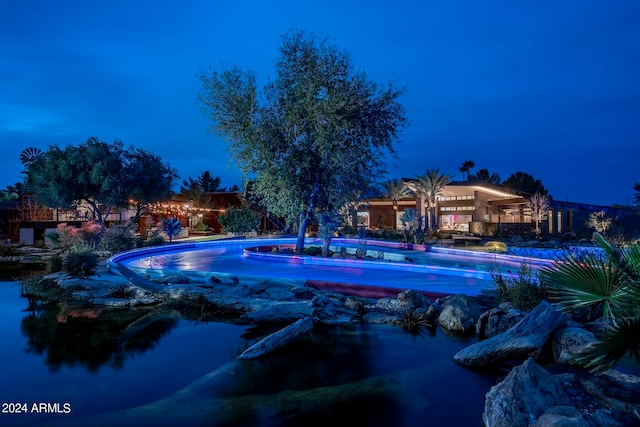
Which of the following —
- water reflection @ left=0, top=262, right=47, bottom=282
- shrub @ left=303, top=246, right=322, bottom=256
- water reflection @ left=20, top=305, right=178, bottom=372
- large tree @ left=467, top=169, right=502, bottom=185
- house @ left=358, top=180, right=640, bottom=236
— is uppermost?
large tree @ left=467, top=169, right=502, bottom=185

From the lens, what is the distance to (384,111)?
1577 cm

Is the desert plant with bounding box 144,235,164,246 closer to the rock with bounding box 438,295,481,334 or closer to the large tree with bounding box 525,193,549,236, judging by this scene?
the rock with bounding box 438,295,481,334

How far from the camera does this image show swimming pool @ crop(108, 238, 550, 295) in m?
11.2

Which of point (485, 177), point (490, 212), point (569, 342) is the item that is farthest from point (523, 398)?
point (485, 177)

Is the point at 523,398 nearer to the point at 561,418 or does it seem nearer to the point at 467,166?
the point at 561,418

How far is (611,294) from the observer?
3273 mm

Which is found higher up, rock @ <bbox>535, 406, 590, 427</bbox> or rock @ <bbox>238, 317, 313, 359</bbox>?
rock @ <bbox>535, 406, 590, 427</bbox>

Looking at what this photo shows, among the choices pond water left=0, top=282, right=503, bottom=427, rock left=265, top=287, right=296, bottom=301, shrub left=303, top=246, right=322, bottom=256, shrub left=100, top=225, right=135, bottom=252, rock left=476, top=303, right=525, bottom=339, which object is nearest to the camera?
pond water left=0, top=282, right=503, bottom=427

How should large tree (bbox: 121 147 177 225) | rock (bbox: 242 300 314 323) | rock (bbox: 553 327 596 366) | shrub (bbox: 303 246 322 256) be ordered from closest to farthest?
rock (bbox: 553 327 596 366) < rock (bbox: 242 300 314 323) < shrub (bbox: 303 246 322 256) < large tree (bbox: 121 147 177 225)

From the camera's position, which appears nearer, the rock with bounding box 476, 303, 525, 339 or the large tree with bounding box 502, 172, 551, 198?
the rock with bounding box 476, 303, 525, 339

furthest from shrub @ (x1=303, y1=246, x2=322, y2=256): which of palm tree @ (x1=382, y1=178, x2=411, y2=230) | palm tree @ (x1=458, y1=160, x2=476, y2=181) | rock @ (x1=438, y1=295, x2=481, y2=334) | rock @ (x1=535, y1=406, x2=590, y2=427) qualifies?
palm tree @ (x1=458, y1=160, x2=476, y2=181)

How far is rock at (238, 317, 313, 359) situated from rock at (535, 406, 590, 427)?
3.96 metres

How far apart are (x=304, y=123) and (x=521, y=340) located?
1155cm

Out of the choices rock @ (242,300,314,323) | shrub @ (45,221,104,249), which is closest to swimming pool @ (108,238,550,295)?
rock @ (242,300,314,323)
